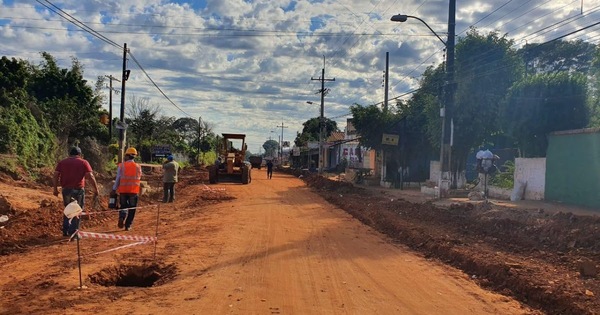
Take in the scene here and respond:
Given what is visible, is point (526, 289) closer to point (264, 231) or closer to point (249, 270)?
point (249, 270)

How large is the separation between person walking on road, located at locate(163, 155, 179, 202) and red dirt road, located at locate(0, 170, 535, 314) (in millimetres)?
6270

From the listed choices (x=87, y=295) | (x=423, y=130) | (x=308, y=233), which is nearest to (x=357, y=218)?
(x=308, y=233)

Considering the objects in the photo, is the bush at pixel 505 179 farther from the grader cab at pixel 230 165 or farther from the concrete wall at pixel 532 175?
the grader cab at pixel 230 165

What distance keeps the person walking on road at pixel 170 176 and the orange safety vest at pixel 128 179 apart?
722 centimetres

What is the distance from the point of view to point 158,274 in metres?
7.76

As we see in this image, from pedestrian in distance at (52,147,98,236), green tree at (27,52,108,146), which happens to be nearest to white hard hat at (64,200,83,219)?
pedestrian in distance at (52,147,98,236)

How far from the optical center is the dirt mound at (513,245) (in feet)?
23.3

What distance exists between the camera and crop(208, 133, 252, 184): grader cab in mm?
32688

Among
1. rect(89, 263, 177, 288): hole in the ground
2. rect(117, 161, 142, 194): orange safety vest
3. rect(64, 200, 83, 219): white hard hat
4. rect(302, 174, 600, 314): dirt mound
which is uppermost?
rect(117, 161, 142, 194): orange safety vest

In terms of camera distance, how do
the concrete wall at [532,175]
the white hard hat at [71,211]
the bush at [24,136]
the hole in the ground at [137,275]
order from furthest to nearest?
the bush at [24,136], the concrete wall at [532,175], the hole in the ground at [137,275], the white hard hat at [71,211]

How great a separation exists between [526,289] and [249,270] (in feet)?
13.4

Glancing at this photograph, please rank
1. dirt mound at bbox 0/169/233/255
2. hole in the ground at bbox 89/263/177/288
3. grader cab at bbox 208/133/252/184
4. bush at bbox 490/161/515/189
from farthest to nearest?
grader cab at bbox 208/133/252/184 < bush at bbox 490/161/515/189 < dirt mound at bbox 0/169/233/255 < hole in the ground at bbox 89/263/177/288

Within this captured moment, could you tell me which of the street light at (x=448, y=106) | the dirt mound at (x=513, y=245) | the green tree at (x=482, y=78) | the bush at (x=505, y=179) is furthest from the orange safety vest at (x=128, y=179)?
the bush at (x=505, y=179)

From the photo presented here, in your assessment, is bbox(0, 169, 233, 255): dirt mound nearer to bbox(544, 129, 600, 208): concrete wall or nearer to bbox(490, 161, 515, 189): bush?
bbox(544, 129, 600, 208): concrete wall
